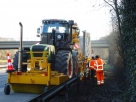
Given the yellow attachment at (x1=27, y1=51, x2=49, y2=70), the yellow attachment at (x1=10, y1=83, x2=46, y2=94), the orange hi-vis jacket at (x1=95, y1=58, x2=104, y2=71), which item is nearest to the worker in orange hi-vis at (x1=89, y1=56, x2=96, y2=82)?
the orange hi-vis jacket at (x1=95, y1=58, x2=104, y2=71)

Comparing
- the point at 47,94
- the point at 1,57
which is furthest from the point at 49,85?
the point at 1,57

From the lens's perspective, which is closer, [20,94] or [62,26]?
[20,94]

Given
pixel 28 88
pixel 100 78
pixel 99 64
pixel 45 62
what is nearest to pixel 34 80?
pixel 28 88

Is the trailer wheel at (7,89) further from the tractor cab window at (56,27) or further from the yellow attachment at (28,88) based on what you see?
the tractor cab window at (56,27)

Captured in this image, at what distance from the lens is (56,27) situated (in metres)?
13.0

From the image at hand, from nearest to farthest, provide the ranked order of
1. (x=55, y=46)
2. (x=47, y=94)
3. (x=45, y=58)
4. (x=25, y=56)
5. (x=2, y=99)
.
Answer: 1. (x=47, y=94)
2. (x=2, y=99)
3. (x=45, y=58)
4. (x=25, y=56)
5. (x=55, y=46)

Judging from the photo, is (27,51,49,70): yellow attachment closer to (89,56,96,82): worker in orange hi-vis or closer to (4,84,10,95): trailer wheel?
(4,84,10,95): trailer wheel

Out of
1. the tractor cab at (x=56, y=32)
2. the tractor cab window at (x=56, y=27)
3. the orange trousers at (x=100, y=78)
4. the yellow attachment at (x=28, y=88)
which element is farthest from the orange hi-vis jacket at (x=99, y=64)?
the yellow attachment at (x=28, y=88)

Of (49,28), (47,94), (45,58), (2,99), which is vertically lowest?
(2,99)

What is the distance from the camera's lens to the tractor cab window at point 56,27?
12.9 metres

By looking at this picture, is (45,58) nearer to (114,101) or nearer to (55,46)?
(55,46)

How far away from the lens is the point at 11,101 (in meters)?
8.66

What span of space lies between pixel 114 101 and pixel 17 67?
4809mm

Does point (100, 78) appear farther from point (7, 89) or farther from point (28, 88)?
point (7, 89)
